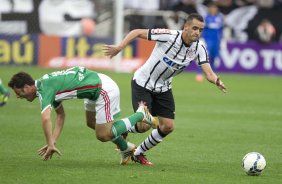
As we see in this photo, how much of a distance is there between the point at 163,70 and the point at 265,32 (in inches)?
892

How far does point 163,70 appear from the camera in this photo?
1100 centimetres

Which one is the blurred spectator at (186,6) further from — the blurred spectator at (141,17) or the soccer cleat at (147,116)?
the soccer cleat at (147,116)

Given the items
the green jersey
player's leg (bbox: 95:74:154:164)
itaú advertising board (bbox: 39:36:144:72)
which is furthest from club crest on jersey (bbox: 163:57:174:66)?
itaú advertising board (bbox: 39:36:144:72)

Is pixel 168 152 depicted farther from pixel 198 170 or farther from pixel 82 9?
pixel 82 9

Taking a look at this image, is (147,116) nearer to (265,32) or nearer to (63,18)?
(63,18)

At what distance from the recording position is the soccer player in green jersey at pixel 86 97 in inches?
375

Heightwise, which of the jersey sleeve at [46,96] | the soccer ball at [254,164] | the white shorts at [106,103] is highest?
the jersey sleeve at [46,96]

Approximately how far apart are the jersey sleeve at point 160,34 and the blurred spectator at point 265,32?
2119cm

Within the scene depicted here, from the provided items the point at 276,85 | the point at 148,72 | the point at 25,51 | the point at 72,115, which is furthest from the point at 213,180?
the point at 25,51

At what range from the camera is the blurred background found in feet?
99.0

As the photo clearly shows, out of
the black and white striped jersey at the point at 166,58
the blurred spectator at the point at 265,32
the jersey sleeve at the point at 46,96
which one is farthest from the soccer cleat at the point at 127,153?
the blurred spectator at the point at 265,32

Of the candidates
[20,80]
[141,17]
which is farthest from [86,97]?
[141,17]

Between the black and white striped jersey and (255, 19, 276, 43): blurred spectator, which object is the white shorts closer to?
the black and white striped jersey

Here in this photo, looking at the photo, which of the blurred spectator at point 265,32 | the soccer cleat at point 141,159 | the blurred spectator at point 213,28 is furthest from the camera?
the blurred spectator at point 265,32
